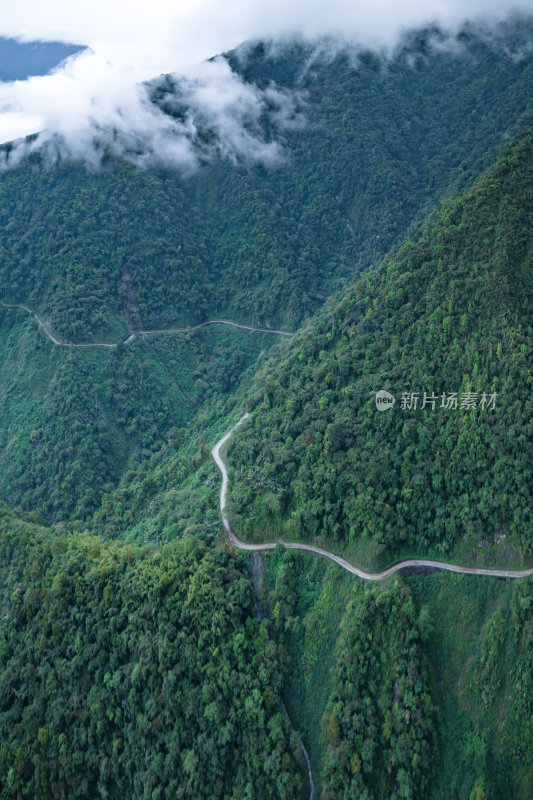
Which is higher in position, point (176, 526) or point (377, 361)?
point (377, 361)

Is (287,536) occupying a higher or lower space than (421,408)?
lower

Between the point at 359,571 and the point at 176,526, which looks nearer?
the point at 359,571

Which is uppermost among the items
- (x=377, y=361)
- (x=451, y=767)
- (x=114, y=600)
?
(x=377, y=361)

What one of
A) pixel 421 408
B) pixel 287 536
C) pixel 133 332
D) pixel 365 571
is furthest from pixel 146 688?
pixel 133 332

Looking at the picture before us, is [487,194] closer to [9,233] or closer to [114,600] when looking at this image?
[114,600]

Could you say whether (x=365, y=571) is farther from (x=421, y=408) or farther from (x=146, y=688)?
(x=146, y=688)

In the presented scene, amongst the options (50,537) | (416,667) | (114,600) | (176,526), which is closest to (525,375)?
(416,667)

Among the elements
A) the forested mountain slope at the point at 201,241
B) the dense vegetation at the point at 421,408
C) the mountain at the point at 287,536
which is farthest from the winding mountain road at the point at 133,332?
the dense vegetation at the point at 421,408

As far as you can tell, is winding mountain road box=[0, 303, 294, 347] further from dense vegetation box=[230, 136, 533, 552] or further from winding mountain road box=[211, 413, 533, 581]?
winding mountain road box=[211, 413, 533, 581]
